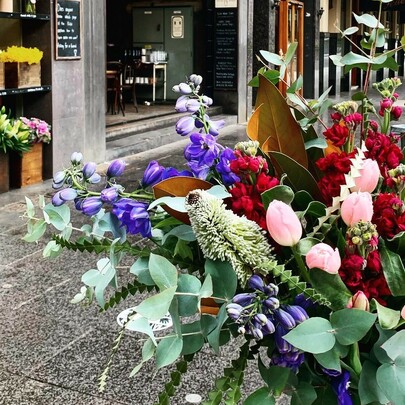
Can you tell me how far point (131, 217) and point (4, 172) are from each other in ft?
21.4

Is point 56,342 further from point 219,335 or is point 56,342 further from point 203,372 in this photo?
point 219,335

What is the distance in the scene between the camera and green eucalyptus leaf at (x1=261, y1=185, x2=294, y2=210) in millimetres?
1157

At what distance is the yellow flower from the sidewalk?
2838 mm

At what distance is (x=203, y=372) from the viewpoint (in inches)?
135

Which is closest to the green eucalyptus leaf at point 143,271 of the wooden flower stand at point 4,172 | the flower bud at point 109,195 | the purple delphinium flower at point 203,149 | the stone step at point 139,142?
the flower bud at point 109,195

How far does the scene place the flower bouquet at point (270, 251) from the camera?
3.51 ft

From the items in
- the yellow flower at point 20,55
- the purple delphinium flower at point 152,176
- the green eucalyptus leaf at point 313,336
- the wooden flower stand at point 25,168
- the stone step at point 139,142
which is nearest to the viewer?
the green eucalyptus leaf at point 313,336

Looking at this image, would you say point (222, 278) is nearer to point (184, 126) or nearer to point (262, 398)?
point (262, 398)

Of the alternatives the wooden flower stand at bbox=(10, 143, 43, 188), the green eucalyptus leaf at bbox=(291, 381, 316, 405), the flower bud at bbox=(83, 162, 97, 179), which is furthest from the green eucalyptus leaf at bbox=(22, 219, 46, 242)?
the wooden flower stand at bbox=(10, 143, 43, 188)

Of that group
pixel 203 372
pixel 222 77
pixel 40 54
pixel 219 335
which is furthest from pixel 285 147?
pixel 222 77

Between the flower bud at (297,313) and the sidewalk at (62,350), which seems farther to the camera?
the sidewalk at (62,350)

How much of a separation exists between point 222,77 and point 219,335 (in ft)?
43.4

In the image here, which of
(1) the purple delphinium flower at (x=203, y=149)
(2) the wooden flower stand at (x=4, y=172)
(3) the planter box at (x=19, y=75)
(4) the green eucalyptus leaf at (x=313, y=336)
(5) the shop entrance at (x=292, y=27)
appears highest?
(5) the shop entrance at (x=292, y=27)

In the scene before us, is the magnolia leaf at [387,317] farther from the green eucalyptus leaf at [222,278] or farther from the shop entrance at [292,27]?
the shop entrance at [292,27]
